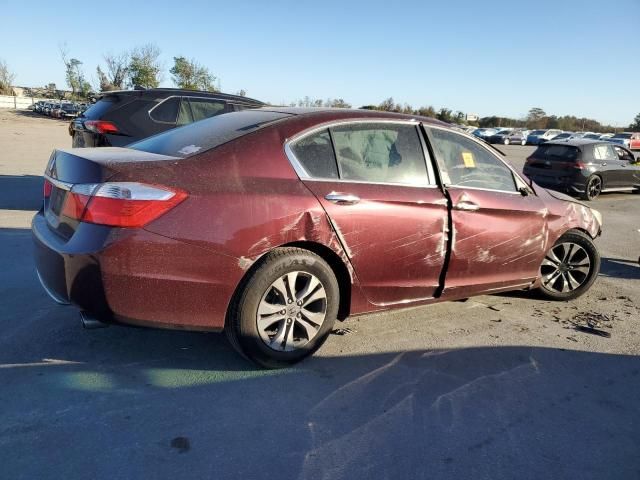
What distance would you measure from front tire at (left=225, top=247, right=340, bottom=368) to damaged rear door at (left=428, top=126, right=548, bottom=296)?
1.14 metres

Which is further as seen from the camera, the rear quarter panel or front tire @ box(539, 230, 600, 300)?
front tire @ box(539, 230, 600, 300)

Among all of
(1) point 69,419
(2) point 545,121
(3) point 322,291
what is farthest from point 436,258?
(2) point 545,121

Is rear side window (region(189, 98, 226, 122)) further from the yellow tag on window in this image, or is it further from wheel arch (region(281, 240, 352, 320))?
wheel arch (region(281, 240, 352, 320))

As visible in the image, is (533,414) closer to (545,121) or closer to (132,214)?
(132,214)

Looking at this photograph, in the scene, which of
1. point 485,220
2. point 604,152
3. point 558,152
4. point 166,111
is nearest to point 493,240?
point 485,220

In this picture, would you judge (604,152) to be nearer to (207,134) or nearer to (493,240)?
(493,240)

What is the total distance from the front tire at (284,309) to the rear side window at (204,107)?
5439mm

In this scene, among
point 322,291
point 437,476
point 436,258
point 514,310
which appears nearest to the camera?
point 437,476

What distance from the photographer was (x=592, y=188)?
534 inches

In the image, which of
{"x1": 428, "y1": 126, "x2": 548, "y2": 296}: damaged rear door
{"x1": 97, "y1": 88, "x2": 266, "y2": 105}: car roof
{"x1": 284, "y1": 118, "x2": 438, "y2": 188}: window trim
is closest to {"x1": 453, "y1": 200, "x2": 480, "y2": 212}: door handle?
{"x1": 428, "y1": 126, "x2": 548, "y2": 296}: damaged rear door

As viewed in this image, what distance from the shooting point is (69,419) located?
8.85 feet

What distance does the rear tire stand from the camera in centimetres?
1330

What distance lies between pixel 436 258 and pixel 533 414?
1289 mm

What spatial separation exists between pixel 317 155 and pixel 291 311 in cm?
105
